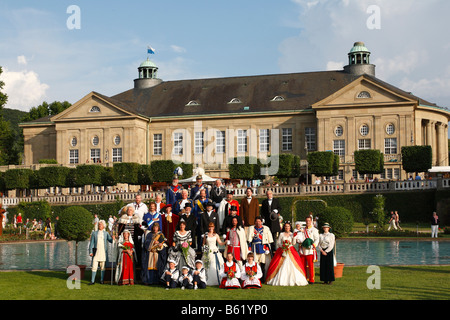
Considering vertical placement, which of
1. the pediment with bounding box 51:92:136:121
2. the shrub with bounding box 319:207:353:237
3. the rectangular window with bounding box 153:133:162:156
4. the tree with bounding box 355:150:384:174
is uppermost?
the pediment with bounding box 51:92:136:121

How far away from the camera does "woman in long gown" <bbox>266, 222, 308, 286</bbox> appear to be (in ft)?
50.2

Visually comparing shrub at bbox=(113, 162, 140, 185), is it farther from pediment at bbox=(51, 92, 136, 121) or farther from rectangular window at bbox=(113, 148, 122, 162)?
pediment at bbox=(51, 92, 136, 121)

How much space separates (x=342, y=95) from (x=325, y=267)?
4644cm

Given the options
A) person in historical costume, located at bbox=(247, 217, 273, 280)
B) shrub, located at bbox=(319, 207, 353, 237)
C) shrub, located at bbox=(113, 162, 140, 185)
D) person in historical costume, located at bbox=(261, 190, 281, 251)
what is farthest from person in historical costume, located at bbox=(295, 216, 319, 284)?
shrub, located at bbox=(113, 162, 140, 185)

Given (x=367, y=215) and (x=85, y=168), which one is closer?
(x=367, y=215)

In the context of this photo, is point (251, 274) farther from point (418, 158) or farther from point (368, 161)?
point (368, 161)

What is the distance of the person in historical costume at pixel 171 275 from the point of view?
15062 millimetres

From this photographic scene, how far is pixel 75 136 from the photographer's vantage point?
66.9m

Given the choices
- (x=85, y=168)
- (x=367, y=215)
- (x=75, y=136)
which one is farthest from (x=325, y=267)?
(x=75, y=136)

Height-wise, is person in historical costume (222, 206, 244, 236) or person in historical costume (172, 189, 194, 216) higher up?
person in historical costume (172, 189, 194, 216)

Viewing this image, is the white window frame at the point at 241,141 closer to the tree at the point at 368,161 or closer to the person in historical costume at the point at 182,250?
the tree at the point at 368,161

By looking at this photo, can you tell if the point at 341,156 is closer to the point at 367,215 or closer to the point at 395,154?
the point at 395,154

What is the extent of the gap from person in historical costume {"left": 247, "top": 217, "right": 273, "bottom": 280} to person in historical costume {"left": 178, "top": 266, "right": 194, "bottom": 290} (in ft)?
6.15

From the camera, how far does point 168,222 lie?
16.5 m
